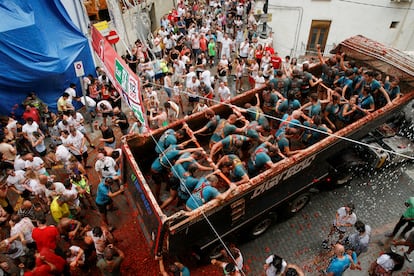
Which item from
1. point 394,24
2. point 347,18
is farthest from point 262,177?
point 394,24

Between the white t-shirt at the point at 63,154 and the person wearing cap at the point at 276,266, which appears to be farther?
the white t-shirt at the point at 63,154

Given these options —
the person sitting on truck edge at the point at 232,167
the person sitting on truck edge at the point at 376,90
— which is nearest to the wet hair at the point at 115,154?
the person sitting on truck edge at the point at 232,167

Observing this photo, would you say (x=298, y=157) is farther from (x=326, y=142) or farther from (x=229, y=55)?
(x=229, y=55)

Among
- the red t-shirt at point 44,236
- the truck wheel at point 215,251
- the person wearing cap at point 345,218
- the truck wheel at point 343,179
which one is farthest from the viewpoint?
the truck wheel at point 343,179

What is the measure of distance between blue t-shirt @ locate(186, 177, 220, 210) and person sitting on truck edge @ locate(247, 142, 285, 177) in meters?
1.29

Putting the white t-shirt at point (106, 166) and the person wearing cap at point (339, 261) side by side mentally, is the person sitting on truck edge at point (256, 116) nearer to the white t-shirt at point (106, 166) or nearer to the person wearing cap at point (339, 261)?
the person wearing cap at point (339, 261)

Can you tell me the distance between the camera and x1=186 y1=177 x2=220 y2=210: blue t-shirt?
5277mm

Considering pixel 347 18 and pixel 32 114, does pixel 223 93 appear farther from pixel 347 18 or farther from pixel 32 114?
pixel 347 18

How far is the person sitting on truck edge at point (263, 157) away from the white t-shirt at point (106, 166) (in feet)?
10.4

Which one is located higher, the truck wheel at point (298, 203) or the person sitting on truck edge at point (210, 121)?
the person sitting on truck edge at point (210, 121)

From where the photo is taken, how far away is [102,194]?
20.6 feet

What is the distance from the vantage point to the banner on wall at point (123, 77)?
5473 mm

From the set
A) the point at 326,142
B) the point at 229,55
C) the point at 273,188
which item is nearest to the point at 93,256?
the point at 273,188

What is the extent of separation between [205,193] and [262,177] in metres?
1.14
